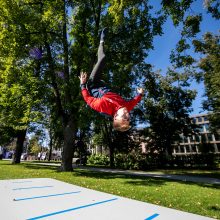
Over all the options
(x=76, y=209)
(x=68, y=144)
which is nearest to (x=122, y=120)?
(x=76, y=209)

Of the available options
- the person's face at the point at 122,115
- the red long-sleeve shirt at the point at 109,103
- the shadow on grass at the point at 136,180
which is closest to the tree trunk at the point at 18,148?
the shadow on grass at the point at 136,180

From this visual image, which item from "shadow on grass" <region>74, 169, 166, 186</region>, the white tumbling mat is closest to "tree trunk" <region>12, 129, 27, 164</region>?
"shadow on grass" <region>74, 169, 166, 186</region>

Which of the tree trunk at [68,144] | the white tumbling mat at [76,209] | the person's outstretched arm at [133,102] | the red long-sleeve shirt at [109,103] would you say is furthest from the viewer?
the tree trunk at [68,144]

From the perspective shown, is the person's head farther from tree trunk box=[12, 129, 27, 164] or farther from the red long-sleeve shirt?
tree trunk box=[12, 129, 27, 164]

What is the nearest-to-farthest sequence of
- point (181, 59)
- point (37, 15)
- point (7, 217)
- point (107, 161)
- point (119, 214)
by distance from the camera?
point (7, 217), point (119, 214), point (181, 59), point (37, 15), point (107, 161)

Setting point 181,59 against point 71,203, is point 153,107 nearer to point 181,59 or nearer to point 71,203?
point 181,59

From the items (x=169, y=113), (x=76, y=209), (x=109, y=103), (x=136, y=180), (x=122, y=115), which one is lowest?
(x=76, y=209)

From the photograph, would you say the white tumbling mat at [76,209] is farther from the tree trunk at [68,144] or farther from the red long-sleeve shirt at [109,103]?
the tree trunk at [68,144]

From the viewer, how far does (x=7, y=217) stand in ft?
18.3

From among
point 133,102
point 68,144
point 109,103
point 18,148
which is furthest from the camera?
point 18,148

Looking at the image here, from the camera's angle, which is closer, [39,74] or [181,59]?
[181,59]

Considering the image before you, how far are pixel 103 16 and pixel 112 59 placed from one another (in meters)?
3.49

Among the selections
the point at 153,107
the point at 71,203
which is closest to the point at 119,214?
the point at 71,203

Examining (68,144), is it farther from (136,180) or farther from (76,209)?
(76,209)
